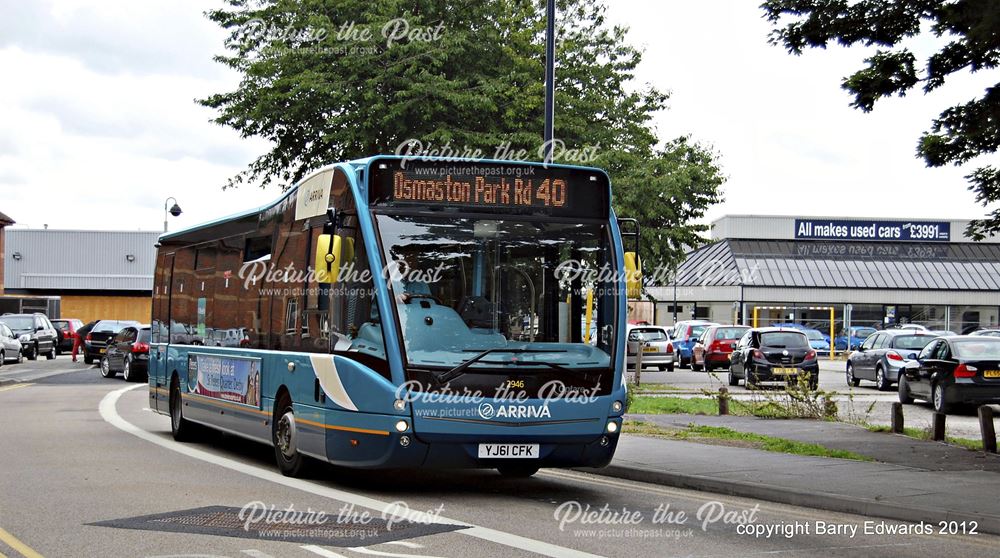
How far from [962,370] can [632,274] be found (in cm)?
1247

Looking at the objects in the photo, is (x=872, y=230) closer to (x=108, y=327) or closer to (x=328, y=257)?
(x=108, y=327)

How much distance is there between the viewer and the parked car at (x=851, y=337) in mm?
66500

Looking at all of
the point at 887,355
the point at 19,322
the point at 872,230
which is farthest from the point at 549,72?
the point at 872,230

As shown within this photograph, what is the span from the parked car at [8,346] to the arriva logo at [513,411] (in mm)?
37321

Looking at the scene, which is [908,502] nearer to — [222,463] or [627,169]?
[222,463]

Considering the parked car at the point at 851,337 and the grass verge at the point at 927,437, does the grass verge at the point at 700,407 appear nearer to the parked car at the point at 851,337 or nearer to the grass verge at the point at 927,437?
the grass verge at the point at 927,437

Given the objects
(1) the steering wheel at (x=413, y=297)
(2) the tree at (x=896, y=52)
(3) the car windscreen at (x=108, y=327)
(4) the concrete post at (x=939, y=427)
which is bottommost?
(4) the concrete post at (x=939, y=427)

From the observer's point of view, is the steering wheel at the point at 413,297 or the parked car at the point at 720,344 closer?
the steering wheel at the point at 413,297

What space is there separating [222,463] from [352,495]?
3.47 metres

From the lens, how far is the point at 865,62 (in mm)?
15055

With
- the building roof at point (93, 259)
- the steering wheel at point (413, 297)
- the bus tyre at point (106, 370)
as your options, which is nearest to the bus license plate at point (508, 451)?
the steering wheel at point (413, 297)

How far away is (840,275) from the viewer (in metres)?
76.2

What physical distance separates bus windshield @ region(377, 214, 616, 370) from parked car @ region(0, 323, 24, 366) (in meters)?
36.9

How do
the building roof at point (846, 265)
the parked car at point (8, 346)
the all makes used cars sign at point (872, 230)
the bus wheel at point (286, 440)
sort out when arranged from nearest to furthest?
the bus wheel at point (286, 440)
the parked car at point (8, 346)
the building roof at point (846, 265)
the all makes used cars sign at point (872, 230)
